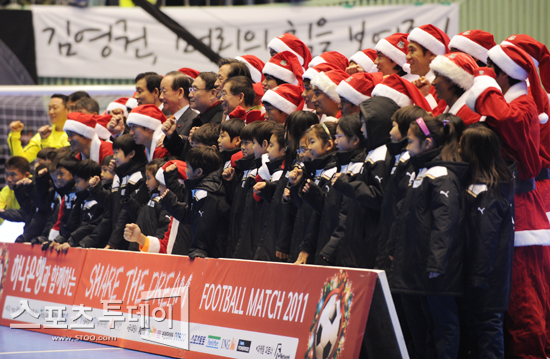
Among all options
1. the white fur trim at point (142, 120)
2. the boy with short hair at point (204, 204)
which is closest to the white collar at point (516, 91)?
the boy with short hair at point (204, 204)

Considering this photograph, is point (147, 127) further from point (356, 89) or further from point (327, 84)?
point (356, 89)

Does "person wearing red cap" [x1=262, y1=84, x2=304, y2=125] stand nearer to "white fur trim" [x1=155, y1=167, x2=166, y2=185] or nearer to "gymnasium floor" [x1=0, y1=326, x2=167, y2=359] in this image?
"white fur trim" [x1=155, y1=167, x2=166, y2=185]

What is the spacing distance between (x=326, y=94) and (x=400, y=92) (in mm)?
866

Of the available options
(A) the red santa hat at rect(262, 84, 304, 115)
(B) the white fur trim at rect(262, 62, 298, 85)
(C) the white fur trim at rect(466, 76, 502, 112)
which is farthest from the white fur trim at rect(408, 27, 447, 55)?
(B) the white fur trim at rect(262, 62, 298, 85)

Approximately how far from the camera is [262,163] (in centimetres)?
611

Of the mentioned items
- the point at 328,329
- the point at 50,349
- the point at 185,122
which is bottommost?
the point at 50,349

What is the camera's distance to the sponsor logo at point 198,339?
555cm

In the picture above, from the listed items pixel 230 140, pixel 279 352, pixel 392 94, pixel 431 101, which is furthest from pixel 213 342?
pixel 431 101

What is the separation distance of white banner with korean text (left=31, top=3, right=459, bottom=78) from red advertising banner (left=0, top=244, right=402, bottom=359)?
21.7 feet

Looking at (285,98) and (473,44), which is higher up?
(473,44)

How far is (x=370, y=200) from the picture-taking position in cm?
497

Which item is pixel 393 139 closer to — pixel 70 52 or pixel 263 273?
pixel 263 273

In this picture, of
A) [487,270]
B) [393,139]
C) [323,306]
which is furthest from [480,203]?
[323,306]

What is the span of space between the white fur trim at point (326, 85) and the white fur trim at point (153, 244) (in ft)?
7.23
